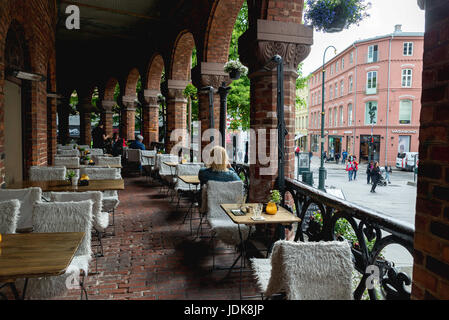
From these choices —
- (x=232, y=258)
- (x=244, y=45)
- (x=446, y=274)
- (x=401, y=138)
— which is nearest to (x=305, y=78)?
(x=244, y=45)

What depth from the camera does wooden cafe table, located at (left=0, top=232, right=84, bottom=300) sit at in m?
1.96

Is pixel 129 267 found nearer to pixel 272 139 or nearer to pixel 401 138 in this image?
pixel 272 139

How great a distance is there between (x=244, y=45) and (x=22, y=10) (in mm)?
3436

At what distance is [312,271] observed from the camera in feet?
6.10

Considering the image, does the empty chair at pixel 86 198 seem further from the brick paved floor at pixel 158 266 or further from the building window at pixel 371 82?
the building window at pixel 371 82

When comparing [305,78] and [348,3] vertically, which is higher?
[305,78]

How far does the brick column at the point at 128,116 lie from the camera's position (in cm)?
1458

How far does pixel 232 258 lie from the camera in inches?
155

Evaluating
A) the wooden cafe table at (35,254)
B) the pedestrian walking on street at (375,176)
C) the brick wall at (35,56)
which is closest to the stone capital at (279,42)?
the wooden cafe table at (35,254)

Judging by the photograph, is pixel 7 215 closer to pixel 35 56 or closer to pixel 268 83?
pixel 268 83

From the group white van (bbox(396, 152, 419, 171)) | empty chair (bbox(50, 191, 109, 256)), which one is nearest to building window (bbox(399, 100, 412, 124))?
white van (bbox(396, 152, 419, 171))

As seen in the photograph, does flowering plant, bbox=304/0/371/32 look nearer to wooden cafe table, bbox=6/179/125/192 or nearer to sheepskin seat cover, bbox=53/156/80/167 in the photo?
wooden cafe table, bbox=6/179/125/192

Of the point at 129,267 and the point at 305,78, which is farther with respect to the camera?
the point at 305,78

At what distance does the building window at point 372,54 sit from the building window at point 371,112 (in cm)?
392
